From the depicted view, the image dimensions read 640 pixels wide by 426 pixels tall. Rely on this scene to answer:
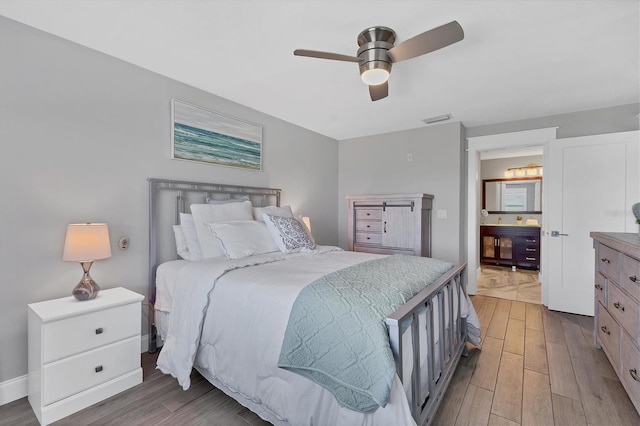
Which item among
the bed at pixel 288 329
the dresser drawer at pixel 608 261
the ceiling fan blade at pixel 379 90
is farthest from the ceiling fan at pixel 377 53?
the dresser drawer at pixel 608 261

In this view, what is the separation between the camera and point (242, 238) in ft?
8.12

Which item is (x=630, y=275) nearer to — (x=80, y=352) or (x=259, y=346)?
(x=259, y=346)

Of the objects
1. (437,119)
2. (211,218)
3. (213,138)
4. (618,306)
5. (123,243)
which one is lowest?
(618,306)

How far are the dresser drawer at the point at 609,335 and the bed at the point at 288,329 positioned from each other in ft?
2.95

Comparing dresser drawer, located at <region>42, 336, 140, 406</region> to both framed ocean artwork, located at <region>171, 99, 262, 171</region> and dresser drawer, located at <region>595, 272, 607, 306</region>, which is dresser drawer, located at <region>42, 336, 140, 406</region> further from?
dresser drawer, located at <region>595, 272, 607, 306</region>

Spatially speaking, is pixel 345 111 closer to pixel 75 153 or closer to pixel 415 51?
pixel 415 51

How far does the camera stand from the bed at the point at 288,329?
3.96 ft

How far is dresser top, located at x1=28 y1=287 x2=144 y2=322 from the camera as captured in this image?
169 centimetres

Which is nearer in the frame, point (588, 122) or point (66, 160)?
point (66, 160)

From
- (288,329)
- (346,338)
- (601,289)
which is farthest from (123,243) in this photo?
(601,289)

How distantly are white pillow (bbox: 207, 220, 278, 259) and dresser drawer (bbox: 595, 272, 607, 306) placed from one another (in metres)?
2.62

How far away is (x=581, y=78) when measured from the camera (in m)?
2.63

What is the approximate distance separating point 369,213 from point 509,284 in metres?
2.62

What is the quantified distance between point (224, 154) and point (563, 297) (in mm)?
4155
